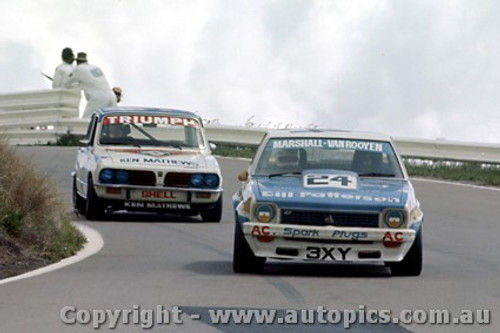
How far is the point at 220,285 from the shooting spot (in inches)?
509

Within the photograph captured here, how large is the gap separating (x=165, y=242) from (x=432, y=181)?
39.1 ft

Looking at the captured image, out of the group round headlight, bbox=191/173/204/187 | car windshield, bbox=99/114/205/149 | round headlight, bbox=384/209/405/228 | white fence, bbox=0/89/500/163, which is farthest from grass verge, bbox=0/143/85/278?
white fence, bbox=0/89/500/163

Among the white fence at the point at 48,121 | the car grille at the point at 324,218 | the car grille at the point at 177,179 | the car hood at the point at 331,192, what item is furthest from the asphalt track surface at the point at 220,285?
the white fence at the point at 48,121

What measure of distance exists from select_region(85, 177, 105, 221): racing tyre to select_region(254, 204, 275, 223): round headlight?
24.0 ft

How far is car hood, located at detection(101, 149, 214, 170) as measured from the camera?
2089cm

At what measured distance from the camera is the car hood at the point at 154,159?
20.9 meters

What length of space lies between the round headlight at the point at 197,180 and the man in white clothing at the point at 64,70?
1524 centimetres

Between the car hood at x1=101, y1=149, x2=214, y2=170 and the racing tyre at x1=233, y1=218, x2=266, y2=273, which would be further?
the car hood at x1=101, y1=149, x2=214, y2=170

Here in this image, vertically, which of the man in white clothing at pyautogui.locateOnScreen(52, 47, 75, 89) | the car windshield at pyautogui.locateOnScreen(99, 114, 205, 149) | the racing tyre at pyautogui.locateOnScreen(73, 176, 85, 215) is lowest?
the racing tyre at pyautogui.locateOnScreen(73, 176, 85, 215)

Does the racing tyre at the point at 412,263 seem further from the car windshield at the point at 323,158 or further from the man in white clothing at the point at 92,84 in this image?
the man in white clothing at the point at 92,84

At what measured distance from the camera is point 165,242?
17719 millimetres

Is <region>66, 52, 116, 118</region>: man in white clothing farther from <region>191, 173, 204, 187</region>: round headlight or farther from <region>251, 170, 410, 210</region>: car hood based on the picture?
<region>251, 170, 410, 210</region>: car hood

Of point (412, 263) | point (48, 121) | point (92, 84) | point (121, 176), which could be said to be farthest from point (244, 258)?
point (48, 121)

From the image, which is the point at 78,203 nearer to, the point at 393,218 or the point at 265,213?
the point at 265,213
